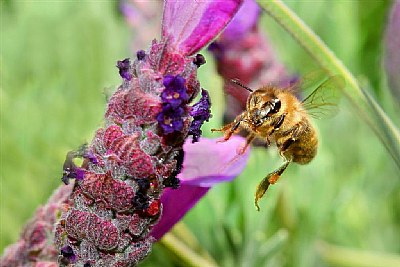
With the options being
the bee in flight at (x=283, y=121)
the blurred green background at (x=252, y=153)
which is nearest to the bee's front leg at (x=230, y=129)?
the bee in flight at (x=283, y=121)

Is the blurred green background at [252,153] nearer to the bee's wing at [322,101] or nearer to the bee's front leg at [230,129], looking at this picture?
the bee's wing at [322,101]

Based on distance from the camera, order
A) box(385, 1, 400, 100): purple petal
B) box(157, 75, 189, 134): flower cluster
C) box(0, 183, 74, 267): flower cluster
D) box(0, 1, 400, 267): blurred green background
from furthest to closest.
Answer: box(0, 1, 400, 267): blurred green background
box(385, 1, 400, 100): purple petal
box(0, 183, 74, 267): flower cluster
box(157, 75, 189, 134): flower cluster

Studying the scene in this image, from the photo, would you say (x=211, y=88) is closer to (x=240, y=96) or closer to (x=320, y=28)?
(x=320, y=28)

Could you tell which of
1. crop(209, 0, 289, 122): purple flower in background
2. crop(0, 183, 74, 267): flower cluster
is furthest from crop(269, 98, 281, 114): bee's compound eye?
crop(209, 0, 289, 122): purple flower in background

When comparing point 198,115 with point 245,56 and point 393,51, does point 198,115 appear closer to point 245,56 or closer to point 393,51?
point 393,51

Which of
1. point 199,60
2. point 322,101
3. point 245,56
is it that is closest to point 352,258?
point 245,56

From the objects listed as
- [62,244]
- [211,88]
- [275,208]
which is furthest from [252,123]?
[211,88]

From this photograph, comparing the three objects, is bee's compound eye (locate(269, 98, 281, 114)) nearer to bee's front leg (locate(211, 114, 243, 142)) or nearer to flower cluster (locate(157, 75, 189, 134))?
bee's front leg (locate(211, 114, 243, 142))
